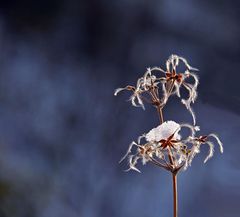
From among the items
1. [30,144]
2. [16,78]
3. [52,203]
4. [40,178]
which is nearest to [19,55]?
[16,78]

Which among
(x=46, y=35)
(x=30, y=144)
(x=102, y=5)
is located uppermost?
(x=102, y=5)

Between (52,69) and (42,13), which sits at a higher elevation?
(42,13)

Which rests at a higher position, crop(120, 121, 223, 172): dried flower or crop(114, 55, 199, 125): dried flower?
crop(114, 55, 199, 125): dried flower

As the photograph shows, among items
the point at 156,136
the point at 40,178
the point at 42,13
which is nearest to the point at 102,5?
the point at 42,13

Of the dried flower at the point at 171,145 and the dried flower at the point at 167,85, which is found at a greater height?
the dried flower at the point at 167,85

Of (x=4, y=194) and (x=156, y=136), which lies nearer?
(x=156, y=136)

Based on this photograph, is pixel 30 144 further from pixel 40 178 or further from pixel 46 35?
pixel 46 35
